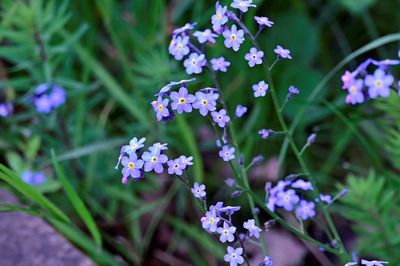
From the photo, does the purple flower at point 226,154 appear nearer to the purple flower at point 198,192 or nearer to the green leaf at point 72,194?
the purple flower at point 198,192

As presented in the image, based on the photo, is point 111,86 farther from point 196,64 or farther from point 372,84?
point 372,84

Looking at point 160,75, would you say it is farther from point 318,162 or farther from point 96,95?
point 318,162

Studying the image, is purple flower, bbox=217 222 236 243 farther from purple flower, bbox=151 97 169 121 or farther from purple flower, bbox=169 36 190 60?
purple flower, bbox=169 36 190 60

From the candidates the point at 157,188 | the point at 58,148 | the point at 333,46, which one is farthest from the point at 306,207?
the point at 333,46

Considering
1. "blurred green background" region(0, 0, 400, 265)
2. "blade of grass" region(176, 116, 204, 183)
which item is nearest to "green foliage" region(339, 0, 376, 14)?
"blurred green background" region(0, 0, 400, 265)

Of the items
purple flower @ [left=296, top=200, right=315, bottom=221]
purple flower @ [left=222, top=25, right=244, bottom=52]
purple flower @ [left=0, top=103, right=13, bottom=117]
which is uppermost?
purple flower @ [left=0, top=103, right=13, bottom=117]

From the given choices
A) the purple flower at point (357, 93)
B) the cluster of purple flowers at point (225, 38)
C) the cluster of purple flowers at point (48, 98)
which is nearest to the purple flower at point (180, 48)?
the cluster of purple flowers at point (225, 38)
